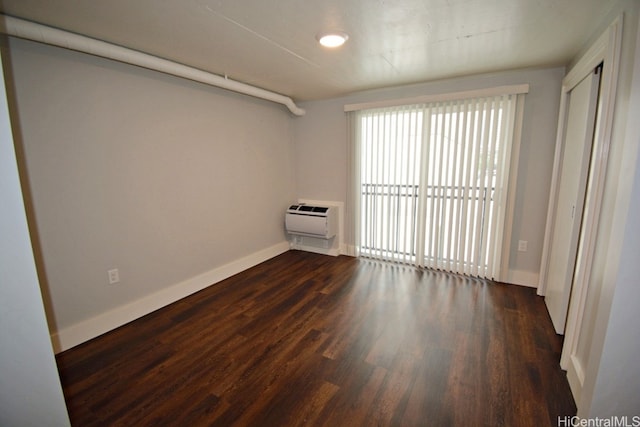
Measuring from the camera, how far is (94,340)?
221cm

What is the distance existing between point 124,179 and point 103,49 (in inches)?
38.6

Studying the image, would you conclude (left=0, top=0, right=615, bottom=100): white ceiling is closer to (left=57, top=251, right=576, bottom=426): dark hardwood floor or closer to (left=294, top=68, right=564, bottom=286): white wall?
(left=294, top=68, right=564, bottom=286): white wall

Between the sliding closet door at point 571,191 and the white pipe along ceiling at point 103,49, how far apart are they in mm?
3087

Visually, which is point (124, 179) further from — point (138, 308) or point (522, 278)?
point (522, 278)

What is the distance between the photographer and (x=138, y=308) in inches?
99.1

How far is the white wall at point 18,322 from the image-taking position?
0.80m

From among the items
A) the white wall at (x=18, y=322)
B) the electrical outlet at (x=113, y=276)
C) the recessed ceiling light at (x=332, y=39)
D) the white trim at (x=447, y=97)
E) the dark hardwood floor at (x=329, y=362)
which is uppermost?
the recessed ceiling light at (x=332, y=39)

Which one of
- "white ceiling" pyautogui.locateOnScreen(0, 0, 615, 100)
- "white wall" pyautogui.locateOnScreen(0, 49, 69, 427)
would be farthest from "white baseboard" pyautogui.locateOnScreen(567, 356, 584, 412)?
"white wall" pyautogui.locateOnScreen(0, 49, 69, 427)

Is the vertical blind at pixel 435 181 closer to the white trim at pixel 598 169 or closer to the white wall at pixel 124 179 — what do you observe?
the white trim at pixel 598 169

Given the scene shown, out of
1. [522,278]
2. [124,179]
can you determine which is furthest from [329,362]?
[522,278]

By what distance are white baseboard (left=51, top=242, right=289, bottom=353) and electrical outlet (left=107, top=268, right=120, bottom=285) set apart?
241 millimetres

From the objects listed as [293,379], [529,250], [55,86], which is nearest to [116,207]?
[55,86]

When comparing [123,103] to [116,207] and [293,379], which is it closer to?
[116,207]

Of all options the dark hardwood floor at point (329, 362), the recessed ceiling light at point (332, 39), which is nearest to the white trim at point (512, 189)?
the dark hardwood floor at point (329, 362)
